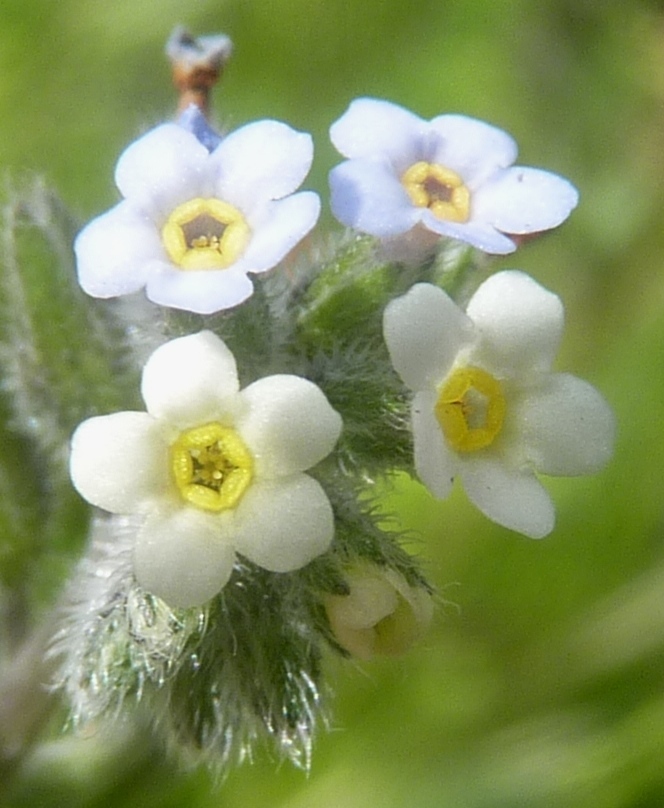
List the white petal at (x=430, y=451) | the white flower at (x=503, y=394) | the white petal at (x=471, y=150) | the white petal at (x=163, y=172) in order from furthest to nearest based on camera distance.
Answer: the white petal at (x=471, y=150)
the white petal at (x=163, y=172)
the white flower at (x=503, y=394)
the white petal at (x=430, y=451)

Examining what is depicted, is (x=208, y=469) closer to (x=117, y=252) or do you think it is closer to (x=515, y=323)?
(x=117, y=252)

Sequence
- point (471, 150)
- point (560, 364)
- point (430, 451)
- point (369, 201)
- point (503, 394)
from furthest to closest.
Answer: point (560, 364)
point (471, 150)
point (503, 394)
point (369, 201)
point (430, 451)

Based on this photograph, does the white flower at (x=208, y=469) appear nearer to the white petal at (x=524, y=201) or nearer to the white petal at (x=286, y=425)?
the white petal at (x=286, y=425)

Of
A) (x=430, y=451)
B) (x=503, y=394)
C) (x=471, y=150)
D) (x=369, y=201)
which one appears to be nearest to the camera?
(x=430, y=451)

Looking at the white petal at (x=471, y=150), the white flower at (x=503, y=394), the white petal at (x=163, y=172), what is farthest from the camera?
the white petal at (x=471, y=150)

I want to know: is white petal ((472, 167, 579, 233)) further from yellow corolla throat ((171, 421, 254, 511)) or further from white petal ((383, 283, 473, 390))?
yellow corolla throat ((171, 421, 254, 511))

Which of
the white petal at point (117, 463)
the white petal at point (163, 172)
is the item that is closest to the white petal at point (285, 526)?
the white petal at point (117, 463)

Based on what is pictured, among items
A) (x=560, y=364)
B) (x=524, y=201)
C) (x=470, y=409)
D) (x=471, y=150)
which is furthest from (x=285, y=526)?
(x=560, y=364)

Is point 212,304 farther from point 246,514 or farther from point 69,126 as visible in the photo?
point 69,126
